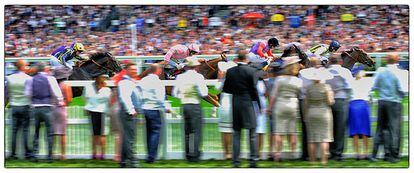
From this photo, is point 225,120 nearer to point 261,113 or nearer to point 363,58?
point 261,113

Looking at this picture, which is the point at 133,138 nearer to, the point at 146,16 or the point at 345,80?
the point at 345,80

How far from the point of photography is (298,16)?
70.5 ft

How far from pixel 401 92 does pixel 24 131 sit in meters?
3.88

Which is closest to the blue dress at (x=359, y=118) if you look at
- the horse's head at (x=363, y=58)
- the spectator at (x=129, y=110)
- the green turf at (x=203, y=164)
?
the green turf at (x=203, y=164)

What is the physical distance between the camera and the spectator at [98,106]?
32.7 ft

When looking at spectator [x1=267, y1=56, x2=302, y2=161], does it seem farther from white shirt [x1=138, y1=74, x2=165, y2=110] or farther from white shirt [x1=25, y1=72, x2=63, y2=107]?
white shirt [x1=25, y1=72, x2=63, y2=107]

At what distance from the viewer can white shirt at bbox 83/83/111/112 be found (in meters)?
9.96

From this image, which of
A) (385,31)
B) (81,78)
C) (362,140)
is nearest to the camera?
(362,140)

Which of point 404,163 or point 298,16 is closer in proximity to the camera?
point 404,163

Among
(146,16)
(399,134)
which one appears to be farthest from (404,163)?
(146,16)

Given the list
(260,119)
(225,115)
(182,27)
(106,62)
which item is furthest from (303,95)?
(182,27)

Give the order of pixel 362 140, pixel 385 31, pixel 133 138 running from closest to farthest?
pixel 133 138 → pixel 362 140 → pixel 385 31

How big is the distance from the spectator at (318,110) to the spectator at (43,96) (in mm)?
2544

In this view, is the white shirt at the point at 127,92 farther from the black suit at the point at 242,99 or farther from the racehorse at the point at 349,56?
the racehorse at the point at 349,56
